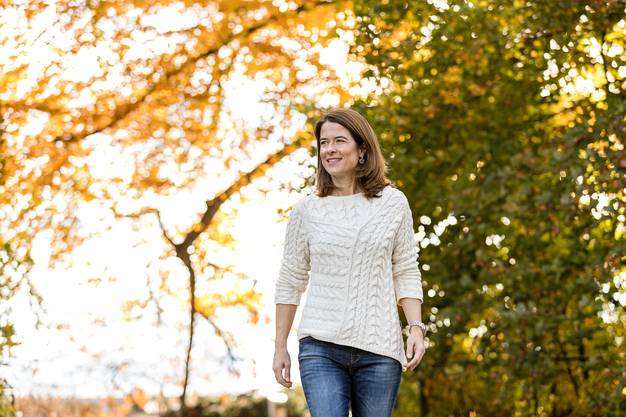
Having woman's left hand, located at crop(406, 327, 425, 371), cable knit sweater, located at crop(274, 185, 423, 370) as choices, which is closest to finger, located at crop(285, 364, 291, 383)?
cable knit sweater, located at crop(274, 185, 423, 370)

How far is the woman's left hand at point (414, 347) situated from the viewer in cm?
329

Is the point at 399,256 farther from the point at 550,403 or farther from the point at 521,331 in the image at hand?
the point at 550,403

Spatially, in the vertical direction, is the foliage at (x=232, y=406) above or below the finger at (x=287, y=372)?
below

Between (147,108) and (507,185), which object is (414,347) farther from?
(147,108)

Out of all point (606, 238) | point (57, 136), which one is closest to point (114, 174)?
point (57, 136)

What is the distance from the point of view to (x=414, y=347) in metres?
3.34

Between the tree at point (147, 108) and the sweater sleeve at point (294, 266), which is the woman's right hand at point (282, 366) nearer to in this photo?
the sweater sleeve at point (294, 266)

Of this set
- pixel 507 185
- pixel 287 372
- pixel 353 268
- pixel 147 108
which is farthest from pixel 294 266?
pixel 147 108

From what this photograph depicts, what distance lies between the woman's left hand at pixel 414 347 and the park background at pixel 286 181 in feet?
8.36

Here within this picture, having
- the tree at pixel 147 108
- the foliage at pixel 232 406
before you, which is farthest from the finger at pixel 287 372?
the foliage at pixel 232 406

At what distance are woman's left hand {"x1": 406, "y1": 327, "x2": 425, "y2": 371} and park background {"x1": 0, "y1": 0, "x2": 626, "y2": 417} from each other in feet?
8.36

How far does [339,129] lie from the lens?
3471 millimetres

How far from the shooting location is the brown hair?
3475 millimetres

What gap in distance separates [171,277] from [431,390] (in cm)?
348
